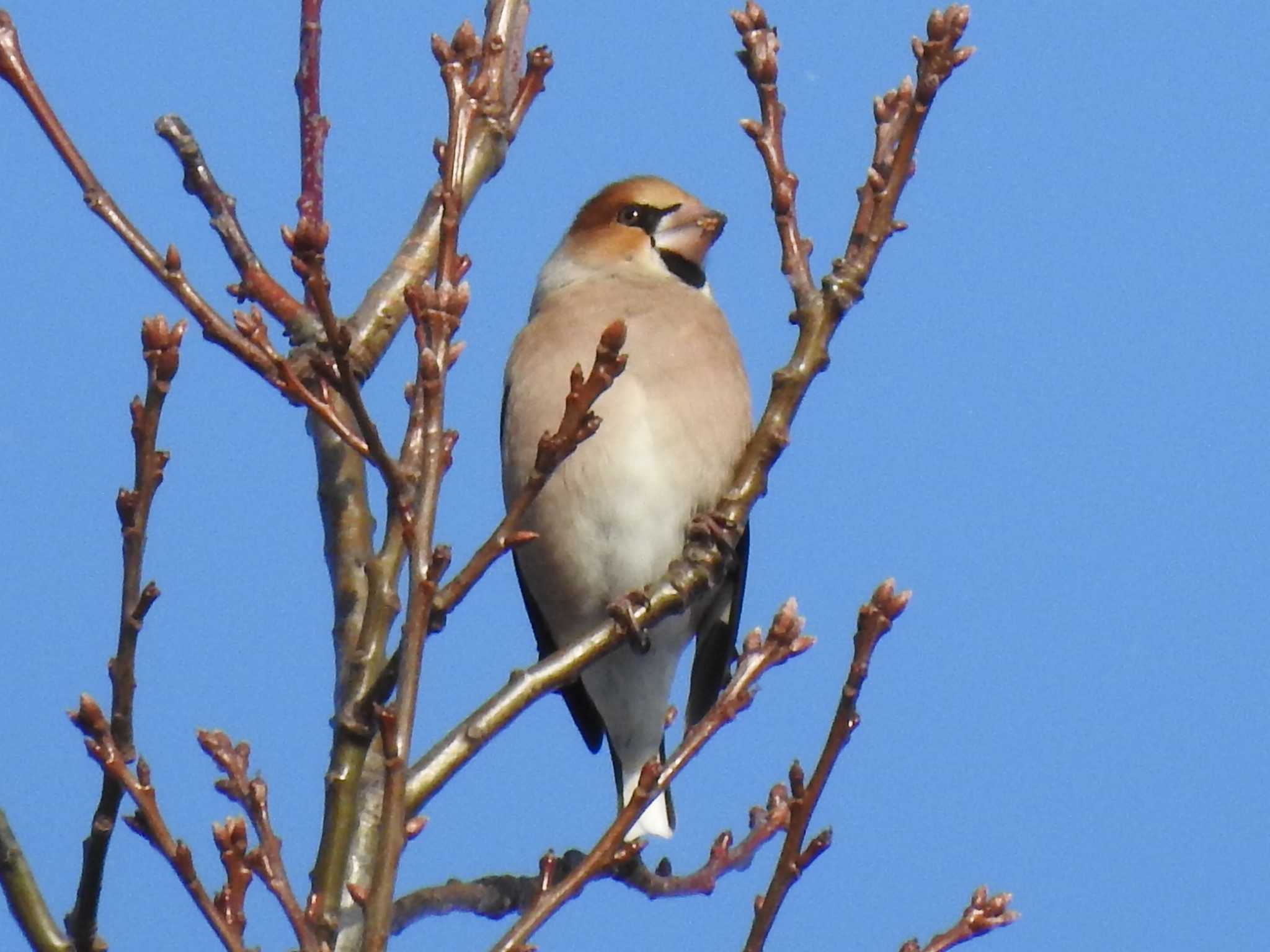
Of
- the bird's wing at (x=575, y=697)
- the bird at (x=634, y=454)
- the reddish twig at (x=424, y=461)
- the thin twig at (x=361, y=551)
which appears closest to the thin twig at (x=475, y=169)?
the thin twig at (x=361, y=551)

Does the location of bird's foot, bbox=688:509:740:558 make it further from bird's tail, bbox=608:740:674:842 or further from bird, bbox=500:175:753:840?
bird's tail, bbox=608:740:674:842

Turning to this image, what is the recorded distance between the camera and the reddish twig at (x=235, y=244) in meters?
2.72

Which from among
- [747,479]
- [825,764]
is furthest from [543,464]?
[747,479]

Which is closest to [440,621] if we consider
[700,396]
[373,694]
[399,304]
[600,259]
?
[373,694]

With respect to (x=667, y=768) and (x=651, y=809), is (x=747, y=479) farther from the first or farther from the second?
(x=651, y=809)

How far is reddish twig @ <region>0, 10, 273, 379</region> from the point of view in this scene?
1.78 meters

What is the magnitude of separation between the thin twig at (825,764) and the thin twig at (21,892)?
26.4 inches

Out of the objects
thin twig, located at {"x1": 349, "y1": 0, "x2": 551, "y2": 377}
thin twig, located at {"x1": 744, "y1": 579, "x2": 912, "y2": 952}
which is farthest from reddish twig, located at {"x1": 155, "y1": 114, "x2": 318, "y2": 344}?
thin twig, located at {"x1": 744, "y1": 579, "x2": 912, "y2": 952}

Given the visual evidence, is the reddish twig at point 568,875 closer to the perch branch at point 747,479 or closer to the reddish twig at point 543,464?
the perch branch at point 747,479

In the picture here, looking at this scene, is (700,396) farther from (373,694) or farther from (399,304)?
(373,694)

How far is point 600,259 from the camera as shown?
3.94m

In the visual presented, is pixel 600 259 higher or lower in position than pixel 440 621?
higher

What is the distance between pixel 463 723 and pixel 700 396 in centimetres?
151

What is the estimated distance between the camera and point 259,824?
173cm
